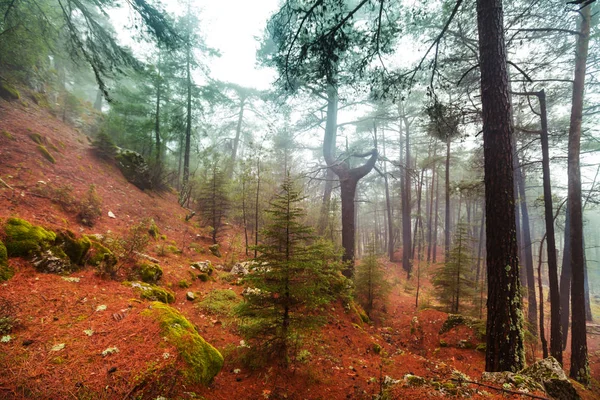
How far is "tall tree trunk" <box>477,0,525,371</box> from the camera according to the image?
3.51 meters

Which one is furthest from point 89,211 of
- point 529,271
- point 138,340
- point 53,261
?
point 529,271

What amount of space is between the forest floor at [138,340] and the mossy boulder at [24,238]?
0.23 metres

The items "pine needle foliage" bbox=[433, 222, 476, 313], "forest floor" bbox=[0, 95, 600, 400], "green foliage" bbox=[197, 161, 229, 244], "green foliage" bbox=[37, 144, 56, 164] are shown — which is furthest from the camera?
"green foliage" bbox=[197, 161, 229, 244]

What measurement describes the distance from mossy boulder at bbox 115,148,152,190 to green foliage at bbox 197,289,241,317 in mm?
10601

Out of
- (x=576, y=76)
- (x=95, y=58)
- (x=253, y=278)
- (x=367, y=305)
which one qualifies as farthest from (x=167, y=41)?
(x=576, y=76)

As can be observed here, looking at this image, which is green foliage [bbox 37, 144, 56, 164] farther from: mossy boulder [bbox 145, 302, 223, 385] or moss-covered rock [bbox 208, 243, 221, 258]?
mossy boulder [bbox 145, 302, 223, 385]

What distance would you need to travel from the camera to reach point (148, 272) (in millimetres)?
5824

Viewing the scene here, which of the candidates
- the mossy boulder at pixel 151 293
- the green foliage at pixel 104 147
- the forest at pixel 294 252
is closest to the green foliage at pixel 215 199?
the forest at pixel 294 252

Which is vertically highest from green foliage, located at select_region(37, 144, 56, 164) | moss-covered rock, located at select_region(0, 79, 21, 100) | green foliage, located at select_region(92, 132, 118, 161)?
moss-covered rock, located at select_region(0, 79, 21, 100)

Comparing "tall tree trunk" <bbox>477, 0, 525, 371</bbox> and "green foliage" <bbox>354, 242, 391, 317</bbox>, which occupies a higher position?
"tall tree trunk" <bbox>477, 0, 525, 371</bbox>

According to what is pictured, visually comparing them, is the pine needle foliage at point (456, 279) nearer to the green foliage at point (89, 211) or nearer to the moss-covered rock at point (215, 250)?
the moss-covered rock at point (215, 250)

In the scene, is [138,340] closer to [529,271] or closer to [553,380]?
[553,380]

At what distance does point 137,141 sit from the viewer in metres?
16.9

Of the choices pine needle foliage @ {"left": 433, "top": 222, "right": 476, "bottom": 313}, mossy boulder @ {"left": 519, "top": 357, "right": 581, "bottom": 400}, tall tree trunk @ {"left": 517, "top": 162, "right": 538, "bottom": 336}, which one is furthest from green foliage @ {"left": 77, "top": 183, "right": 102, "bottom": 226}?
tall tree trunk @ {"left": 517, "top": 162, "right": 538, "bottom": 336}
